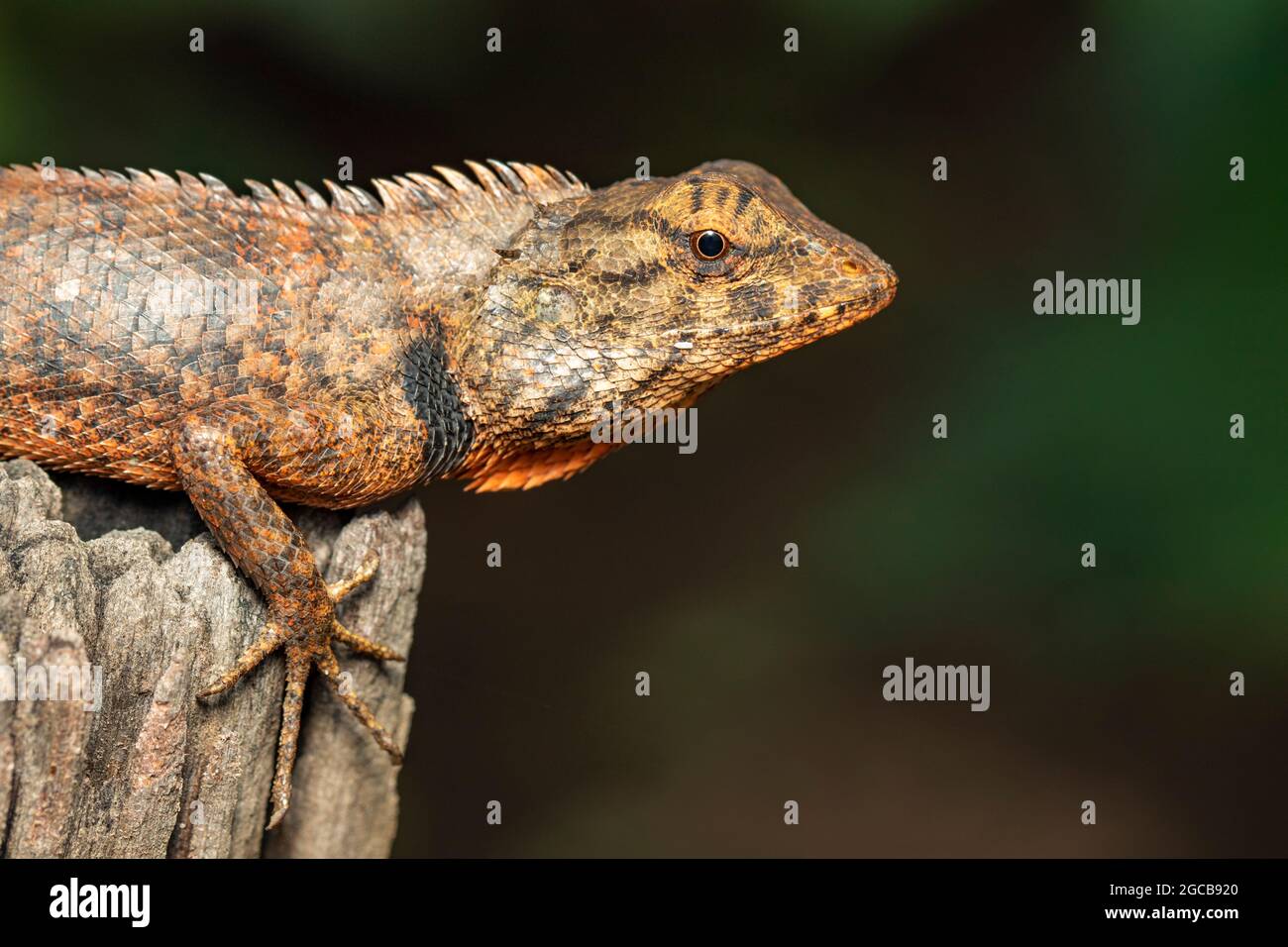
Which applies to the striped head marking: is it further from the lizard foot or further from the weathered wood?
the lizard foot

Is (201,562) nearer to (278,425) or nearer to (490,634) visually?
(278,425)

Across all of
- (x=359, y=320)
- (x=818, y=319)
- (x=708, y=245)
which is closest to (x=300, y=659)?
(x=359, y=320)

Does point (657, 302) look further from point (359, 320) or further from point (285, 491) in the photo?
point (285, 491)

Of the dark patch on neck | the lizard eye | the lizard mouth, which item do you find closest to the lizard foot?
the dark patch on neck

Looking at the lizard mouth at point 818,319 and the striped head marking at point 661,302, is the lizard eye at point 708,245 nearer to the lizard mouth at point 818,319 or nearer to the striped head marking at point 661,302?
the striped head marking at point 661,302

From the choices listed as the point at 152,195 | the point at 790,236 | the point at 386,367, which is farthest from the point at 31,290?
the point at 790,236

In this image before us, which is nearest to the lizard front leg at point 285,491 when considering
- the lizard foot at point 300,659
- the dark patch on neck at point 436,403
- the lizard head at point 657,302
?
the lizard foot at point 300,659

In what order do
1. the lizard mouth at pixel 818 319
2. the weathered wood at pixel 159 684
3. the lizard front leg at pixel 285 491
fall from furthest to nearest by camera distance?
the lizard mouth at pixel 818 319, the lizard front leg at pixel 285 491, the weathered wood at pixel 159 684
